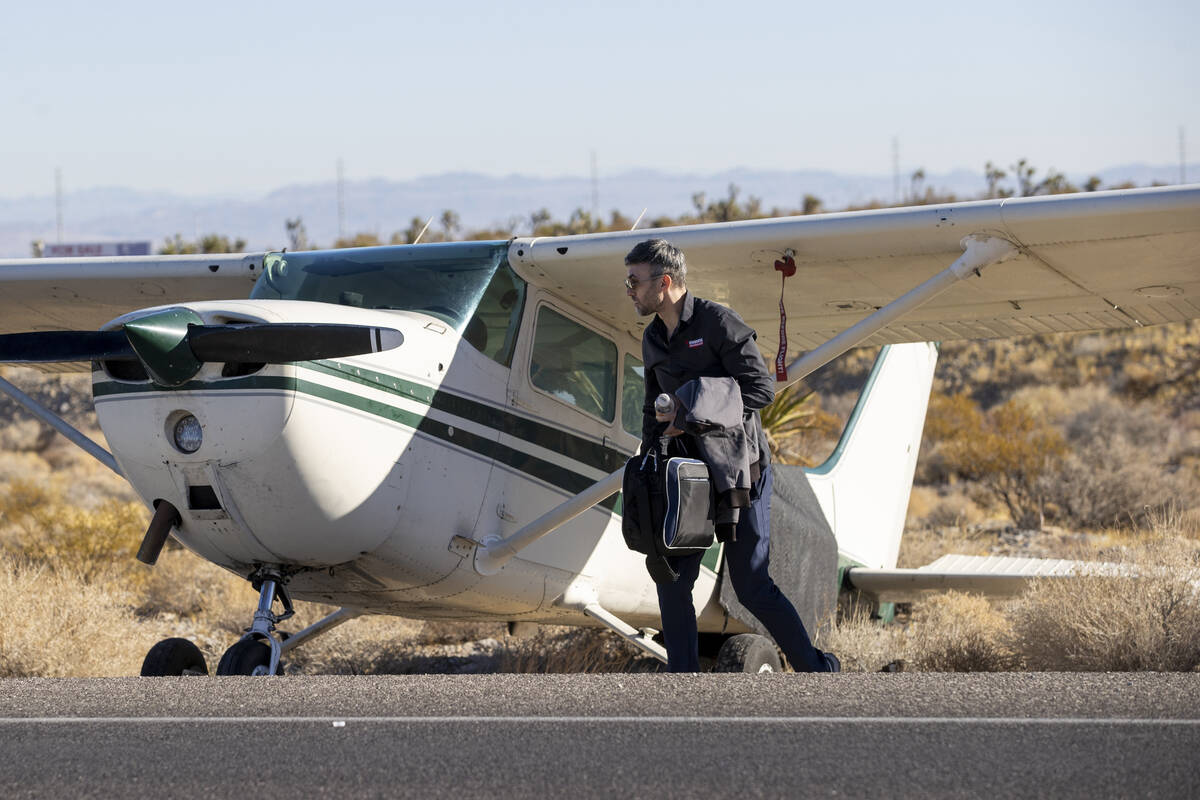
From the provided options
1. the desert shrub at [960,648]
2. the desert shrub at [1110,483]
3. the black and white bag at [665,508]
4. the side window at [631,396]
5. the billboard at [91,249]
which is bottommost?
the desert shrub at [1110,483]

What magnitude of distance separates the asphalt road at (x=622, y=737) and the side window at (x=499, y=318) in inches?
83.2

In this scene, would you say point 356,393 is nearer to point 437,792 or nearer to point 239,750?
point 239,750

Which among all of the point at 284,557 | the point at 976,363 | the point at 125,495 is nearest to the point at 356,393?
the point at 284,557

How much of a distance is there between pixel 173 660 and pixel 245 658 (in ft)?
2.03

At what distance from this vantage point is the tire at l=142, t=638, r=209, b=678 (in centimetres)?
589

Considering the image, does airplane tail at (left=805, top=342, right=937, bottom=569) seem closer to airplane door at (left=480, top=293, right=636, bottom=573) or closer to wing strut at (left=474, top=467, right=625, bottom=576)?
airplane door at (left=480, top=293, right=636, bottom=573)

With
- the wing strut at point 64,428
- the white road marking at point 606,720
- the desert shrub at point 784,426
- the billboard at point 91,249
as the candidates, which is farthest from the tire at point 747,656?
the billboard at point 91,249

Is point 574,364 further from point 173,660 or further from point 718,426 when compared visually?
Answer: point 173,660

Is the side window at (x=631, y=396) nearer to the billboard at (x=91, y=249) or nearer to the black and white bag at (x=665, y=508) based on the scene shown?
the black and white bag at (x=665, y=508)

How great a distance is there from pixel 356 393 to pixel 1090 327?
4.75 metres

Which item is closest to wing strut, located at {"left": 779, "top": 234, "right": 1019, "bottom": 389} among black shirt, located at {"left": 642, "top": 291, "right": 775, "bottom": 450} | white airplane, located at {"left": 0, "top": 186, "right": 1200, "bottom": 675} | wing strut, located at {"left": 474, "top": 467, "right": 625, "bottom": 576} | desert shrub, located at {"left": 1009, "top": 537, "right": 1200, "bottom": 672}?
white airplane, located at {"left": 0, "top": 186, "right": 1200, "bottom": 675}

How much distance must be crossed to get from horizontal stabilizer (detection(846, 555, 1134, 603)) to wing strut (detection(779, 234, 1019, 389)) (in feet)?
9.14

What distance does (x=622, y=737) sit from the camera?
3785mm

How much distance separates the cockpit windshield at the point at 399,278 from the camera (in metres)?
6.54
